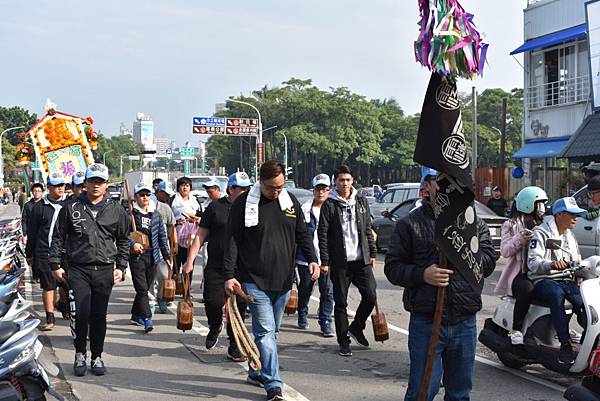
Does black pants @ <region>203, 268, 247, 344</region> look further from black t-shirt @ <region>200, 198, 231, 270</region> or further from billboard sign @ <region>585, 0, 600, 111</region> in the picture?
billboard sign @ <region>585, 0, 600, 111</region>

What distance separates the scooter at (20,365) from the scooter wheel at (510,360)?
12.7ft

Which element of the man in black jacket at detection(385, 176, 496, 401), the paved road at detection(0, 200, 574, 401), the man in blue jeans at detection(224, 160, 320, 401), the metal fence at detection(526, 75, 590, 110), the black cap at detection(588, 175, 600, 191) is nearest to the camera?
the man in black jacket at detection(385, 176, 496, 401)

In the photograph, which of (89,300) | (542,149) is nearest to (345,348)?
(89,300)

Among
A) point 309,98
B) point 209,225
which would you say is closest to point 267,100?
point 309,98

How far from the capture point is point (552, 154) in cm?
2647

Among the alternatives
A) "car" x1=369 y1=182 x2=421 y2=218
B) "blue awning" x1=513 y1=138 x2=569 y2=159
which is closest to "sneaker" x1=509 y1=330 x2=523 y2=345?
"car" x1=369 y1=182 x2=421 y2=218

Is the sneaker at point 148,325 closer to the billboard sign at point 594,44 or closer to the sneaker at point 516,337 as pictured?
the sneaker at point 516,337

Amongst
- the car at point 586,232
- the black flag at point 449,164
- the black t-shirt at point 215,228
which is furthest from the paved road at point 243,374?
the car at point 586,232

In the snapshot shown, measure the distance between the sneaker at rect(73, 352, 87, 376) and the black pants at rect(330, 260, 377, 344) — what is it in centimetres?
249

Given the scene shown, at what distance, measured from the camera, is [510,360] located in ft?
22.1

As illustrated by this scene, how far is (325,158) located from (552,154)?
4482cm

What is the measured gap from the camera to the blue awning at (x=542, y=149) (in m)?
26.7

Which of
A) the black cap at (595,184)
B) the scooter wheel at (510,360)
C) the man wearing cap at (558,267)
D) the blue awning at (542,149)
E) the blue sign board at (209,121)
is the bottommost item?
the scooter wheel at (510,360)

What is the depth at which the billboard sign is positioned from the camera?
71.6 ft
